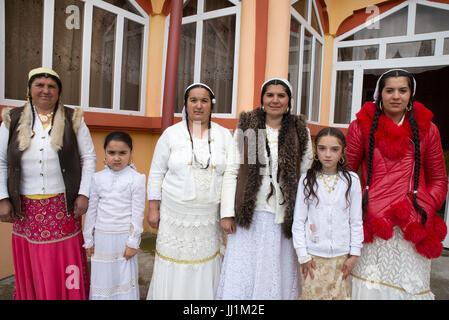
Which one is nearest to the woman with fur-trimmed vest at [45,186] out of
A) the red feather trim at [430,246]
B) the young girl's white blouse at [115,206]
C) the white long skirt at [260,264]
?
the young girl's white blouse at [115,206]

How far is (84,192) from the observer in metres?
2.40

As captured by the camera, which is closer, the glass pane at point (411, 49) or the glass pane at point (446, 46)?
the glass pane at point (446, 46)

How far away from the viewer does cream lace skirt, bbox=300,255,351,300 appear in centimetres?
198

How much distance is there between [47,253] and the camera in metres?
2.32

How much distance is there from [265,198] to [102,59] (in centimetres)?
329

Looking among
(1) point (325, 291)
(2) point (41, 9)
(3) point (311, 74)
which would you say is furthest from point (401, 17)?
(2) point (41, 9)

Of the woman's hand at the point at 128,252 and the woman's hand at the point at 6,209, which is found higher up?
the woman's hand at the point at 6,209

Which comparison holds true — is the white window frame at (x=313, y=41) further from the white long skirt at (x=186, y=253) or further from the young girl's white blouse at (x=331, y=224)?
the white long skirt at (x=186, y=253)

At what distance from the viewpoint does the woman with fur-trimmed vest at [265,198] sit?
2096 millimetres

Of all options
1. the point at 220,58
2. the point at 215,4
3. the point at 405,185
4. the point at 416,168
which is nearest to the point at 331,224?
the point at 405,185

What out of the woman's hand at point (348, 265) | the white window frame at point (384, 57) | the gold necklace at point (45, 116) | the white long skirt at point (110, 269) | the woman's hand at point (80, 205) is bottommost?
the white long skirt at point (110, 269)

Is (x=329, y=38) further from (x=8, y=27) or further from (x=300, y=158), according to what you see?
(x=8, y=27)

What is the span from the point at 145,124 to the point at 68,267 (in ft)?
8.09

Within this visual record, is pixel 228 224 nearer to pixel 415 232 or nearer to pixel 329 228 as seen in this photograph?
pixel 329 228
